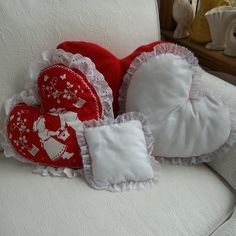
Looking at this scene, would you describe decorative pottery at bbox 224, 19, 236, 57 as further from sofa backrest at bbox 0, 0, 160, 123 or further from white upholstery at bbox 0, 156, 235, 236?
white upholstery at bbox 0, 156, 235, 236

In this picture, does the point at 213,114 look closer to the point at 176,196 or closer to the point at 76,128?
the point at 176,196

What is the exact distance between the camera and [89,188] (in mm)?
809

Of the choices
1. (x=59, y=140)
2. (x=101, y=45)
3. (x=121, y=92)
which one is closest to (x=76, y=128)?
(x=59, y=140)

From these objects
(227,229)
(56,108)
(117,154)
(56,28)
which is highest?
(56,28)

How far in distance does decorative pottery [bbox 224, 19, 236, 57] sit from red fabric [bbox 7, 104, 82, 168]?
0.67 meters

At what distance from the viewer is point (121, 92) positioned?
36.8 inches

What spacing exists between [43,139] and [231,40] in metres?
0.74

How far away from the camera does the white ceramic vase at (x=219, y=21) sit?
114cm

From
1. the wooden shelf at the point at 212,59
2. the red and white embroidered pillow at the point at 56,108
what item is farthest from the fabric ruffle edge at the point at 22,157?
the wooden shelf at the point at 212,59

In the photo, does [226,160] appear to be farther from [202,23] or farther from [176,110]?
[202,23]

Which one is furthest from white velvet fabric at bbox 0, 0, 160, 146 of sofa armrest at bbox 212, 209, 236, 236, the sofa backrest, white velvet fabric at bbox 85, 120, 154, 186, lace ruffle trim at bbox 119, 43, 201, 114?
sofa armrest at bbox 212, 209, 236, 236

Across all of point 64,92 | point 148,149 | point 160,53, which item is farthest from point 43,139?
point 160,53

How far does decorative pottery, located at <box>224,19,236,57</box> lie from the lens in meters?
1.15

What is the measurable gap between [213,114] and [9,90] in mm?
534
